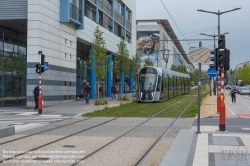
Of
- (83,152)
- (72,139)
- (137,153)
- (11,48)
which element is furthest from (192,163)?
(11,48)

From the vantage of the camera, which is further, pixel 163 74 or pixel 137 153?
pixel 163 74

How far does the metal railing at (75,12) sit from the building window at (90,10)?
5304mm

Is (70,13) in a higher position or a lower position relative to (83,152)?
higher

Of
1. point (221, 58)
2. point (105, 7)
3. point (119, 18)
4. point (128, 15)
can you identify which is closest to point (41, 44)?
point (221, 58)

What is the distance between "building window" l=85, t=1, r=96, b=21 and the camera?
146 feet

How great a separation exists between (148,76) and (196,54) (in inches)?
859

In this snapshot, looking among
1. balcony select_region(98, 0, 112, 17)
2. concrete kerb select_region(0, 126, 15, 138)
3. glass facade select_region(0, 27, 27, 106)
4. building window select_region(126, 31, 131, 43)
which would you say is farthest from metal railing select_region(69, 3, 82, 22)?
building window select_region(126, 31, 131, 43)

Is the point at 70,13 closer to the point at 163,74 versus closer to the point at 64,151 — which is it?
the point at 163,74

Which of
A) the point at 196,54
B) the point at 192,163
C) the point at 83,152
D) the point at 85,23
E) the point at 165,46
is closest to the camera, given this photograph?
the point at 192,163

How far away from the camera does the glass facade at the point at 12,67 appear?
3212cm

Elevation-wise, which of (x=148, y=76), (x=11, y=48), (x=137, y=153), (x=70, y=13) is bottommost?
(x=137, y=153)

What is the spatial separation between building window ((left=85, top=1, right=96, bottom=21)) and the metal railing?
5304 millimetres

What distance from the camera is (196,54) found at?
15328 millimetres

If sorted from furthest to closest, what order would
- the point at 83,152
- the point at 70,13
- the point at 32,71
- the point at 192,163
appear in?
the point at 70,13 → the point at 32,71 → the point at 83,152 → the point at 192,163
